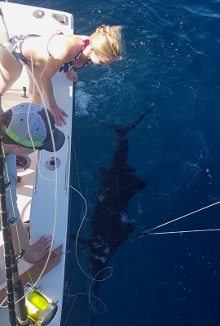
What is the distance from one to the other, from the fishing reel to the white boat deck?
0.31m

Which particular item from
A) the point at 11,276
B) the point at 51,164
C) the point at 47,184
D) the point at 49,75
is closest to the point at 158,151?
the point at 51,164

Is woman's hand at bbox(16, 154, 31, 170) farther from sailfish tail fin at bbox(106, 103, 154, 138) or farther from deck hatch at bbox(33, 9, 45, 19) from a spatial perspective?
deck hatch at bbox(33, 9, 45, 19)

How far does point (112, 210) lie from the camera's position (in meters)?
3.79

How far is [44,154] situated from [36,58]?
3.08 feet

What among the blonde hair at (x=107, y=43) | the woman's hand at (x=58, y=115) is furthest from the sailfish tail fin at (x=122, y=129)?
the blonde hair at (x=107, y=43)

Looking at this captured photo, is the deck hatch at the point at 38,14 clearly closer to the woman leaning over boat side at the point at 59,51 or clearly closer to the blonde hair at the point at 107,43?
the woman leaning over boat side at the point at 59,51

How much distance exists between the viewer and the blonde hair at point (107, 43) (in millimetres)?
2266

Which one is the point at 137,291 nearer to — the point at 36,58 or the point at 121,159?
the point at 121,159

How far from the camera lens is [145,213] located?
12.7 feet

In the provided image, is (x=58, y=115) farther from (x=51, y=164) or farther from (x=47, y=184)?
(x=47, y=184)

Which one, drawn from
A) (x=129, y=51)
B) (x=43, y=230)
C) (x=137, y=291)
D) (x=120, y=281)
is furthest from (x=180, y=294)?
(x=129, y=51)

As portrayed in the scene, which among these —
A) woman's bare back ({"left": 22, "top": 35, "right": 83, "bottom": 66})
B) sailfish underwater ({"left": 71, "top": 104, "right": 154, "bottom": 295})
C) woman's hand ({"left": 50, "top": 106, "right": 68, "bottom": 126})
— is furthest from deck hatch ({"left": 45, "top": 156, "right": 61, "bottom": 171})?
sailfish underwater ({"left": 71, "top": 104, "right": 154, "bottom": 295})

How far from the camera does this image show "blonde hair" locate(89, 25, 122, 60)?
89.2 inches

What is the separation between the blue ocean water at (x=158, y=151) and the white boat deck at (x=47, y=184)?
3.40 feet
